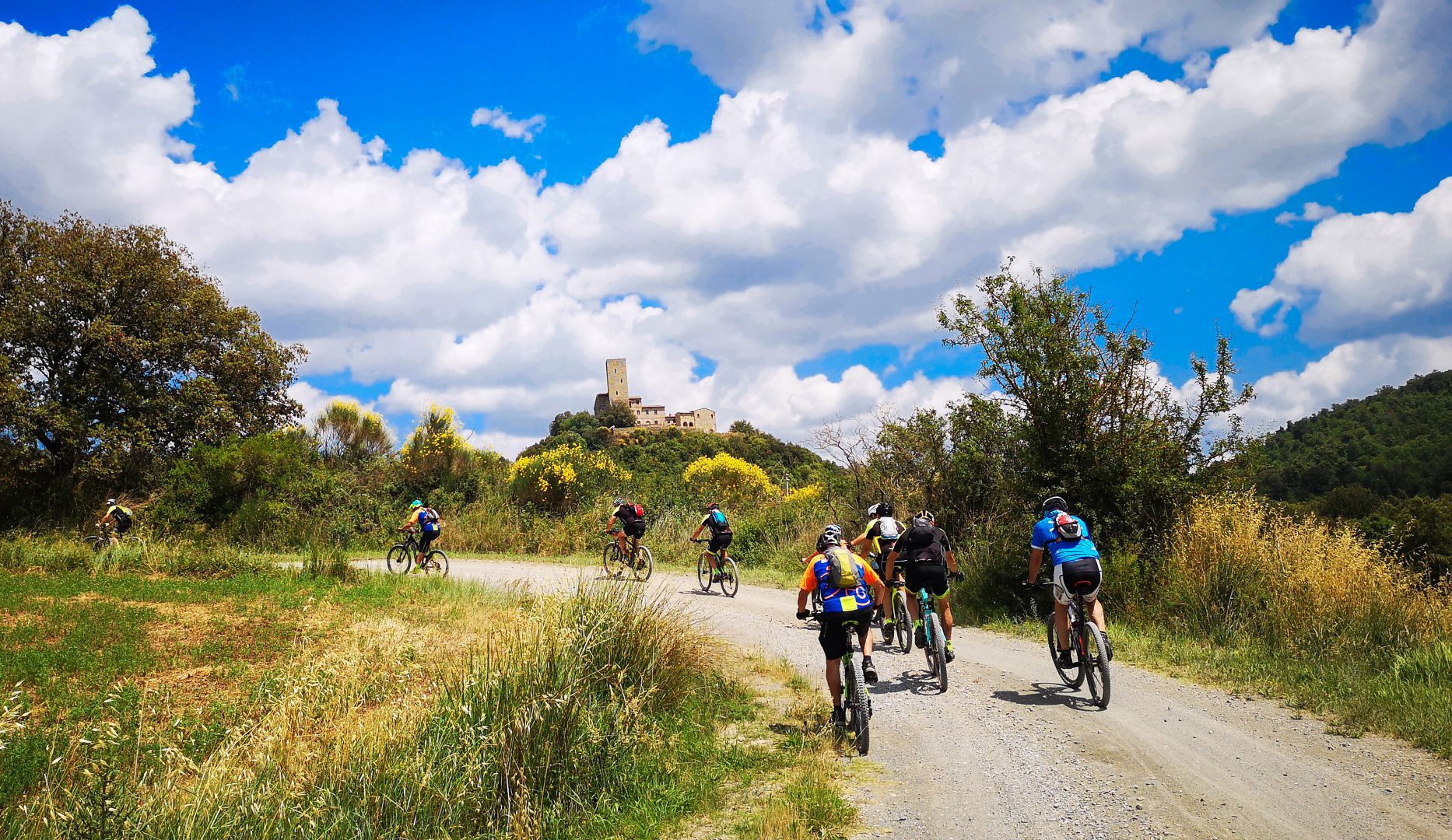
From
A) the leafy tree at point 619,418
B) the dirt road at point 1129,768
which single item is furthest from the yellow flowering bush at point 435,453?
the leafy tree at point 619,418

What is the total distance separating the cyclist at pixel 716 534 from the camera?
15422 mm

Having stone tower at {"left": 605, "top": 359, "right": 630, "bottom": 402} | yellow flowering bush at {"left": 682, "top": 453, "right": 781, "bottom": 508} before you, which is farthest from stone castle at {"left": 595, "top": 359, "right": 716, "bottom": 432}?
yellow flowering bush at {"left": 682, "top": 453, "right": 781, "bottom": 508}

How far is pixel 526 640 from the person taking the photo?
6.47 m

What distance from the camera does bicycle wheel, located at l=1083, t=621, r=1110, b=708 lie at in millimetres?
7375

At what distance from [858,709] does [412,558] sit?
1548 cm

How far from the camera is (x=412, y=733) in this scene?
5734 millimetres

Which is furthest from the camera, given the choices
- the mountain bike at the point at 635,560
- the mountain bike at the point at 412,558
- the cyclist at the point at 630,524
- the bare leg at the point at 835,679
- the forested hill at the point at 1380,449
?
the forested hill at the point at 1380,449

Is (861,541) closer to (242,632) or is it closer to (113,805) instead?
(113,805)

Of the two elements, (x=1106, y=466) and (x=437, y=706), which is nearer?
(x=437, y=706)

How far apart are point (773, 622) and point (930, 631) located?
4.58 m

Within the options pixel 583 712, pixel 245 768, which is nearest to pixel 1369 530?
pixel 583 712

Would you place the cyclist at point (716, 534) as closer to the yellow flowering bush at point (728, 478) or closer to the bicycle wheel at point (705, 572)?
the bicycle wheel at point (705, 572)

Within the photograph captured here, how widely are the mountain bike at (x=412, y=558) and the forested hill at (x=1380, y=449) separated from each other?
21641mm

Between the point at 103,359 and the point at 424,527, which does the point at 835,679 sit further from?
the point at 103,359
